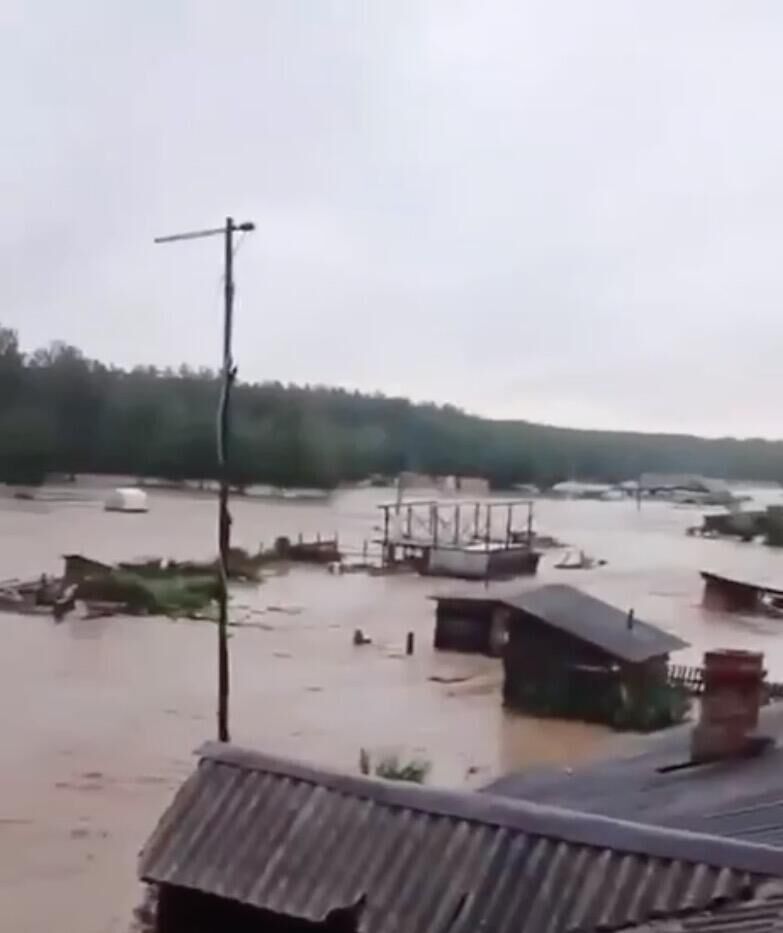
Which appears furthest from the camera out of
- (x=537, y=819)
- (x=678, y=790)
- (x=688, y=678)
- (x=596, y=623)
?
(x=688, y=678)

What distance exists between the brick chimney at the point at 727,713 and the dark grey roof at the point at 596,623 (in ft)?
15.7

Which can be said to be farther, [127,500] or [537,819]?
[127,500]

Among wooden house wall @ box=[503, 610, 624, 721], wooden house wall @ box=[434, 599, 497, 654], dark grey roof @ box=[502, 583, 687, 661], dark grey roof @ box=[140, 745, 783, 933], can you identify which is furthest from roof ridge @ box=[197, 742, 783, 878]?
wooden house wall @ box=[434, 599, 497, 654]

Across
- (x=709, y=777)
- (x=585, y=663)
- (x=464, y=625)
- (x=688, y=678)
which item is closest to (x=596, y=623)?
(x=585, y=663)

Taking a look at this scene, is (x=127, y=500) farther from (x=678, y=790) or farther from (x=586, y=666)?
(x=678, y=790)

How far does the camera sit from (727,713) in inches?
133

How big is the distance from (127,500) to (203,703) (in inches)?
446

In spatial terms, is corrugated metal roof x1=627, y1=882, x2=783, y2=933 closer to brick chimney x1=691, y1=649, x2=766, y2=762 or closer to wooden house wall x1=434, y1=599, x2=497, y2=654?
brick chimney x1=691, y1=649, x2=766, y2=762

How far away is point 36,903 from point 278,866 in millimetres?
2919

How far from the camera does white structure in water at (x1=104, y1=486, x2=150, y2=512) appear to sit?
63.6ft

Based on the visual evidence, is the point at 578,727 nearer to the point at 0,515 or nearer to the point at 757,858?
the point at 757,858

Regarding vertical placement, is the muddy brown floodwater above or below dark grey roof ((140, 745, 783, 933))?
below

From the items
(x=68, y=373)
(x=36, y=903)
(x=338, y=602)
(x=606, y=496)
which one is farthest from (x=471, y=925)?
(x=606, y=496)

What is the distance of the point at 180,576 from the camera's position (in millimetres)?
15328
